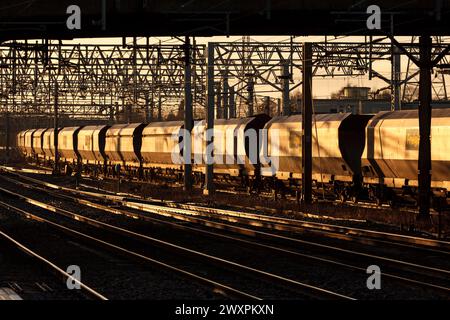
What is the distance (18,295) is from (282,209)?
63.2 feet

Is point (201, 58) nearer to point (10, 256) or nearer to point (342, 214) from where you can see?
point (342, 214)

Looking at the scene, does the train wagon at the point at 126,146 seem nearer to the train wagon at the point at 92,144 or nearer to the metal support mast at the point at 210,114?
the train wagon at the point at 92,144

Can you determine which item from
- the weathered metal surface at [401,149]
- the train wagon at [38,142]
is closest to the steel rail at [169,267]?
the weathered metal surface at [401,149]

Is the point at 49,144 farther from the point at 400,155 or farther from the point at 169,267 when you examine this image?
the point at 169,267

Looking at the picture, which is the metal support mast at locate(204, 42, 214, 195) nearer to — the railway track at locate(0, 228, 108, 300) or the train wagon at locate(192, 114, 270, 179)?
the train wagon at locate(192, 114, 270, 179)

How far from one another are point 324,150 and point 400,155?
18.1 ft

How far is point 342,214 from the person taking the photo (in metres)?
30.7

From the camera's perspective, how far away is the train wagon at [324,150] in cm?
3538

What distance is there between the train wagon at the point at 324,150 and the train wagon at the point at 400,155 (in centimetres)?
115

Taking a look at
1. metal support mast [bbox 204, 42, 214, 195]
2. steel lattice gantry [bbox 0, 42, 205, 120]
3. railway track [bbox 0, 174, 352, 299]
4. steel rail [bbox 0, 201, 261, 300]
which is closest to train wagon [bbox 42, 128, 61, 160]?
steel lattice gantry [bbox 0, 42, 205, 120]

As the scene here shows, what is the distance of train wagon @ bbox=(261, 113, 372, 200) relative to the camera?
35.4 metres

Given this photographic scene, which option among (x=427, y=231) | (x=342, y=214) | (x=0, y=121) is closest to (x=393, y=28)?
(x=427, y=231)

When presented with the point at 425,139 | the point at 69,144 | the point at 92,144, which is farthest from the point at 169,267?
the point at 69,144

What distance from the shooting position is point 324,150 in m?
36.7
